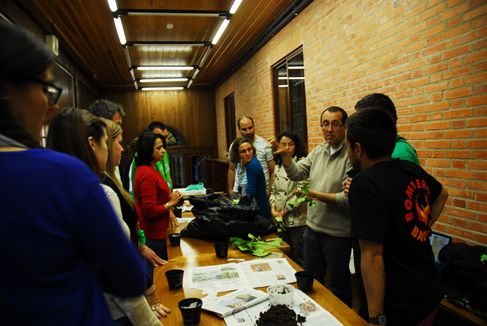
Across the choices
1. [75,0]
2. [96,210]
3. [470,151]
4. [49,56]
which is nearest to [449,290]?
[470,151]

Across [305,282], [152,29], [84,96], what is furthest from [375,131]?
[84,96]

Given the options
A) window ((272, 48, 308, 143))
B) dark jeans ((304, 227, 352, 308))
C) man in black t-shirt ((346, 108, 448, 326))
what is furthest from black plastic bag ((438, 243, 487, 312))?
window ((272, 48, 308, 143))

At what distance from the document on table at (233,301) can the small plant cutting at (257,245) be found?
1.79ft

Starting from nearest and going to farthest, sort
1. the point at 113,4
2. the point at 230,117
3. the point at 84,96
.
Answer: the point at 113,4, the point at 84,96, the point at 230,117

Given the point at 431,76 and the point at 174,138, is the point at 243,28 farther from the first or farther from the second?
the point at 174,138

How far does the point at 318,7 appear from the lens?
4.32 m

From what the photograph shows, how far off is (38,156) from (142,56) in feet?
23.6

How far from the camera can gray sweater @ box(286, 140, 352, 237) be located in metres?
2.40

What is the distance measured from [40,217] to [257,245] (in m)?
1.81

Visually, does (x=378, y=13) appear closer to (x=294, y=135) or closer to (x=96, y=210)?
(x=294, y=135)

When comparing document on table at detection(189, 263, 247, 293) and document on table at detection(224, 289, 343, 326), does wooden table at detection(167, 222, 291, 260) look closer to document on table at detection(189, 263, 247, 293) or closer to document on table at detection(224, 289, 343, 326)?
document on table at detection(189, 263, 247, 293)

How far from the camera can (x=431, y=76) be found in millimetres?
2701

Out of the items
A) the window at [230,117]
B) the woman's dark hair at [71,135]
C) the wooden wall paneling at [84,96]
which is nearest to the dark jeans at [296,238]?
the woman's dark hair at [71,135]

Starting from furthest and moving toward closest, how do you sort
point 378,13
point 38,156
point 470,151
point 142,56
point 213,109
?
point 213,109 < point 142,56 < point 378,13 < point 470,151 < point 38,156
